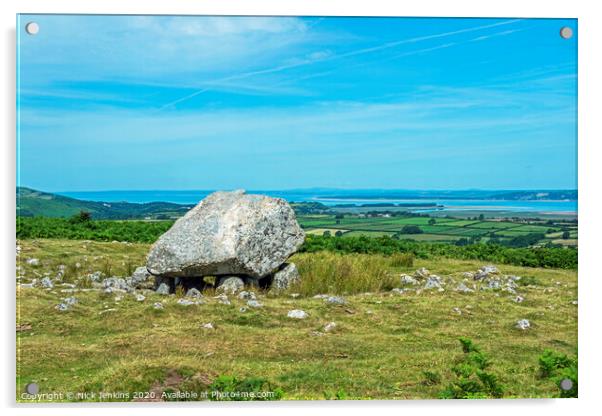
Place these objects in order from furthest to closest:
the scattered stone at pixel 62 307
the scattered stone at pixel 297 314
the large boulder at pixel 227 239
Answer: the large boulder at pixel 227 239, the scattered stone at pixel 297 314, the scattered stone at pixel 62 307

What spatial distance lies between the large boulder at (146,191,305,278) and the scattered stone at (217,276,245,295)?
0.11 m

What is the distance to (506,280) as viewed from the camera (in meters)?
11.4

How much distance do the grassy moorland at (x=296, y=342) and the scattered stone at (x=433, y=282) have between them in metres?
0.37

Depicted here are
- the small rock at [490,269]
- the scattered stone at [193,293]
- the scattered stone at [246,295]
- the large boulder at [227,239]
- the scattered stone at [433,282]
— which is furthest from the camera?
the small rock at [490,269]

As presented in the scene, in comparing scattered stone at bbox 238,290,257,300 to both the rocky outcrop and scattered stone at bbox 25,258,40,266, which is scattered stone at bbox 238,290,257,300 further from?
scattered stone at bbox 25,258,40,266

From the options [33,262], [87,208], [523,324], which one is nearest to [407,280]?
[523,324]

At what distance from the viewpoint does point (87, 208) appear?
1012 cm

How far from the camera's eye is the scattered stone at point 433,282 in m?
11.1

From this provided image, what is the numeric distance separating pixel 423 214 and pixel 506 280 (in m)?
2.41

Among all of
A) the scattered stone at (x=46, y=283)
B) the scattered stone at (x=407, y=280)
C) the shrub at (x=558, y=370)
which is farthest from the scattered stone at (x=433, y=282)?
the scattered stone at (x=46, y=283)

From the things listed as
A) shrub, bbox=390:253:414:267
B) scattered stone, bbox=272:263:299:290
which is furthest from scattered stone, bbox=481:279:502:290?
scattered stone, bbox=272:263:299:290

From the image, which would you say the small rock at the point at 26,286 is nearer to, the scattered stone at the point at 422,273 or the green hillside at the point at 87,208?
the green hillside at the point at 87,208
